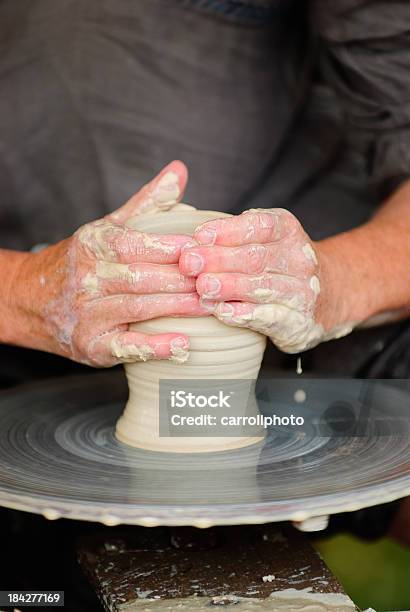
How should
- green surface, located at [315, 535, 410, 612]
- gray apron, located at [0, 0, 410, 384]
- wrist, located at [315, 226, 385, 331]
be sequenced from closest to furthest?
wrist, located at [315, 226, 385, 331]
gray apron, located at [0, 0, 410, 384]
green surface, located at [315, 535, 410, 612]

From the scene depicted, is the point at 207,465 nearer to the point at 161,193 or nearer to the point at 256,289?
the point at 256,289

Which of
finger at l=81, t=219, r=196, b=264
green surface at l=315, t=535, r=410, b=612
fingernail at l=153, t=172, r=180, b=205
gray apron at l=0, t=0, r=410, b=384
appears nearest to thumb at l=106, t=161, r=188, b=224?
fingernail at l=153, t=172, r=180, b=205

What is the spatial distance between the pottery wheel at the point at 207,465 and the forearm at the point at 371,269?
16 cm

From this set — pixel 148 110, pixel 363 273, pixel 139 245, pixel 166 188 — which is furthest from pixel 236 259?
pixel 148 110

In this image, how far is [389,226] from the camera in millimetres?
1832

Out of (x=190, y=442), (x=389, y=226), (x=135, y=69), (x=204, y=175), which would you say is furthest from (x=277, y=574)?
(x=135, y=69)

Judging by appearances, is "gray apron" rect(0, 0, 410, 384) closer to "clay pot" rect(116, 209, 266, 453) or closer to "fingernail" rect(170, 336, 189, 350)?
"clay pot" rect(116, 209, 266, 453)

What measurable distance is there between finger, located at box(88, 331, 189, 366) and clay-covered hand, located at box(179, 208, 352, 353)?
0.23 ft

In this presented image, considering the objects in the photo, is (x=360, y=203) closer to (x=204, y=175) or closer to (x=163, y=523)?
(x=204, y=175)

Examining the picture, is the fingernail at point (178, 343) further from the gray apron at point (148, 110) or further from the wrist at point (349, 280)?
the gray apron at point (148, 110)

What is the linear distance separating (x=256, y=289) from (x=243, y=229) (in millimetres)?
86

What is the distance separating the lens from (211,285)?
136 centimetres

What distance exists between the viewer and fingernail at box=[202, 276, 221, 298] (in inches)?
53.6

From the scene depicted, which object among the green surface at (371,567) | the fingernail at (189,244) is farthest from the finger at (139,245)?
the green surface at (371,567)
